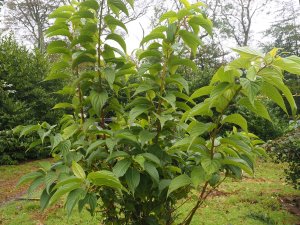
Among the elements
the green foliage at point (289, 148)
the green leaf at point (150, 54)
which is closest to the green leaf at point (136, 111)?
the green leaf at point (150, 54)

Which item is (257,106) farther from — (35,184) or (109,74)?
(35,184)

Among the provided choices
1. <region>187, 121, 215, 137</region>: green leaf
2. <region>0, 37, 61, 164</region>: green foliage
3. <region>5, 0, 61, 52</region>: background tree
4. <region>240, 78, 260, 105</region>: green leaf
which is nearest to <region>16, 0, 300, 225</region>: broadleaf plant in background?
<region>187, 121, 215, 137</region>: green leaf

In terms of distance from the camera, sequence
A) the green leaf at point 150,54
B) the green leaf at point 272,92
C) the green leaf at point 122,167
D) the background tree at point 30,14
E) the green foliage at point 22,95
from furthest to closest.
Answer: the background tree at point 30,14, the green foliage at point 22,95, the green leaf at point 150,54, the green leaf at point 122,167, the green leaf at point 272,92

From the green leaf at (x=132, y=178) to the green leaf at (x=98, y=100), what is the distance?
0.28m

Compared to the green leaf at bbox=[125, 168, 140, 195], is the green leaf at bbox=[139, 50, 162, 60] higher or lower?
higher

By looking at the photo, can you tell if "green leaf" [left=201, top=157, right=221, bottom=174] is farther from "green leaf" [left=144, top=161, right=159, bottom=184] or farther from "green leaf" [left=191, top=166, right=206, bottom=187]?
"green leaf" [left=144, top=161, right=159, bottom=184]

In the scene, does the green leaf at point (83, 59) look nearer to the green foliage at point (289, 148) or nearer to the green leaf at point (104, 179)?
the green leaf at point (104, 179)

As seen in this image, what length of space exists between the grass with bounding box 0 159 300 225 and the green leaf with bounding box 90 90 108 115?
2231 mm

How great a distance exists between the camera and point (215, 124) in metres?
1.21

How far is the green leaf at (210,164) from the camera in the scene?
3.80ft

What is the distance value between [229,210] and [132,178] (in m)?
3.56

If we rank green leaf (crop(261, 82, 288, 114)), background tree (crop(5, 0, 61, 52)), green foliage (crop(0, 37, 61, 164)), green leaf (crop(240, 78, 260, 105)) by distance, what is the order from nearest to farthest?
green leaf (crop(240, 78, 260, 105)), green leaf (crop(261, 82, 288, 114)), green foliage (crop(0, 37, 61, 164)), background tree (crop(5, 0, 61, 52))

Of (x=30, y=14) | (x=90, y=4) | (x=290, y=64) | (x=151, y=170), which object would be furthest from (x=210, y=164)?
(x=30, y=14)

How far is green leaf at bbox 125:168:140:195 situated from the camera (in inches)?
48.3
